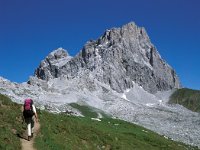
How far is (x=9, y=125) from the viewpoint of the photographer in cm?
2862

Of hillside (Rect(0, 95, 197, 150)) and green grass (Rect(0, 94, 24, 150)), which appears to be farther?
hillside (Rect(0, 95, 197, 150))

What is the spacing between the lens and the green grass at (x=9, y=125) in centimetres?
2461

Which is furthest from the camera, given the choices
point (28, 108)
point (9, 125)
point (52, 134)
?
point (52, 134)

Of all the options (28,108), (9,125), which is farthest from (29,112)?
(9,125)

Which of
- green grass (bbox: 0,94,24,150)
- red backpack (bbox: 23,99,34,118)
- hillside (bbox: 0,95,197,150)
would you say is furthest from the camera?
red backpack (bbox: 23,99,34,118)

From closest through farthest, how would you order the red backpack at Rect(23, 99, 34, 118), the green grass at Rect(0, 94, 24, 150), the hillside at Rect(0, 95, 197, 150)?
the green grass at Rect(0, 94, 24, 150) < the hillside at Rect(0, 95, 197, 150) < the red backpack at Rect(23, 99, 34, 118)

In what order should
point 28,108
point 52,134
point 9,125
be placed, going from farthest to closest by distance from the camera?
point 52,134 → point 9,125 → point 28,108

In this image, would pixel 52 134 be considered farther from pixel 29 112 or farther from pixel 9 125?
Result: pixel 29 112

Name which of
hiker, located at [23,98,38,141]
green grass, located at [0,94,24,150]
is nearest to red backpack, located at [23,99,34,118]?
hiker, located at [23,98,38,141]

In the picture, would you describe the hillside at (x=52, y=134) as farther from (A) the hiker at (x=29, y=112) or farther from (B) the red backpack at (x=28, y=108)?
(B) the red backpack at (x=28, y=108)

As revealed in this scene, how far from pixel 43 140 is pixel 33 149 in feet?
7.48

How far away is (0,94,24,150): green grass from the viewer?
24.6 meters

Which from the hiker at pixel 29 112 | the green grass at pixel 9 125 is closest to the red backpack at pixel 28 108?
the hiker at pixel 29 112

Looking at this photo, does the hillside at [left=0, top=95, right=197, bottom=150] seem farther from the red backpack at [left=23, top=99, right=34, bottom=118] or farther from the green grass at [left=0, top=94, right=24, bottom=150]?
the red backpack at [left=23, top=99, right=34, bottom=118]
